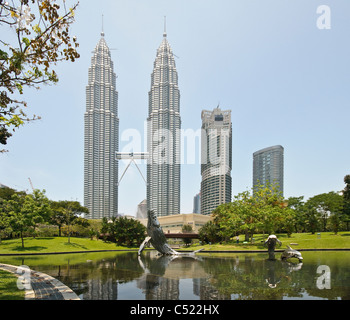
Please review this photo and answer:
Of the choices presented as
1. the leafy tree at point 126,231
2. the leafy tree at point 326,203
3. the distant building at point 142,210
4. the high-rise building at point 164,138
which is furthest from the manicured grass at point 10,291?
the distant building at point 142,210

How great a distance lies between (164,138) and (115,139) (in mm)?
25213

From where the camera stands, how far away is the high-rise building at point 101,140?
125750mm

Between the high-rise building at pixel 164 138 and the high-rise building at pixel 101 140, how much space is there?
1782 centimetres

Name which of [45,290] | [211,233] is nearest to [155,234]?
[45,290]

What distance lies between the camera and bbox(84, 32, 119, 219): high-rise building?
413 ft

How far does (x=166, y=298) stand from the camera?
30.2ft

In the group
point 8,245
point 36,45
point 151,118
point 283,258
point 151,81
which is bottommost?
point 8,245

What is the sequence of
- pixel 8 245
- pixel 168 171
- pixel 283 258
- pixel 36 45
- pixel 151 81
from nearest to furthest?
pixel 36 45 < pixel 283 258 < pixel 8 245 < pixel 168 171 < pixel 151 81

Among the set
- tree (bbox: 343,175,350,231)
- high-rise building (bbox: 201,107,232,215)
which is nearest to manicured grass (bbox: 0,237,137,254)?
tree (bbox: 343,175,350,231)

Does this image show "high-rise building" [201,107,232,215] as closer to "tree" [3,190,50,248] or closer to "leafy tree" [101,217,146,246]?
"leafy tree" [101,217,146,246]
